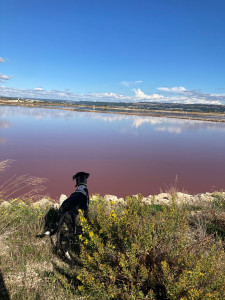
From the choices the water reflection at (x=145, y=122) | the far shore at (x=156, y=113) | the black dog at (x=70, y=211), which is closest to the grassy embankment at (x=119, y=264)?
the black dog at (x=70, y=211)

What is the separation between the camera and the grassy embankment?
1.85 metres

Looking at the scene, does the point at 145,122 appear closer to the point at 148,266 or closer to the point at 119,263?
the point at 148,266

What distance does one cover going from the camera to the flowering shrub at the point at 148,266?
179 cm

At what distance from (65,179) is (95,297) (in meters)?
5.75

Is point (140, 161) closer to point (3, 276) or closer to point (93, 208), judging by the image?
point (93, 208)

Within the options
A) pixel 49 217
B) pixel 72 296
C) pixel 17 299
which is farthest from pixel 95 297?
pixel 49 217

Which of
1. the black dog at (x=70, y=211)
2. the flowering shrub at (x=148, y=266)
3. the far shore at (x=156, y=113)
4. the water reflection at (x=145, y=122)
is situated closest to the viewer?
the flowering shrub at (x=148, y=266)

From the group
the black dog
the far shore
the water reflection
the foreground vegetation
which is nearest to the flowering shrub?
the foreground vegetation

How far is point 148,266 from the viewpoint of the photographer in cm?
228

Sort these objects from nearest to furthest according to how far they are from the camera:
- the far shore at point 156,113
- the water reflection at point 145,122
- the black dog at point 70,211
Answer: the black dog at point 70,211, the water reflection at point 145,122, the far shore at point 156,113

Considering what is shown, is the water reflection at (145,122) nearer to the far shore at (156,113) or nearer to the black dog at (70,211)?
the far shore at (156,113)

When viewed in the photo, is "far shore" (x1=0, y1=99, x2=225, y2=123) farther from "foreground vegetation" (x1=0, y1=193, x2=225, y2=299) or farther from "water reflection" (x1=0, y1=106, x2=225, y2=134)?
"foreground vegetation" (x1=0, y1=193, x2=225, y2=299)

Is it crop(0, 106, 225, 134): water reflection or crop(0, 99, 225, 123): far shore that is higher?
crop(0, 99, 225, 123): far shore

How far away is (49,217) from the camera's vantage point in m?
3.94
